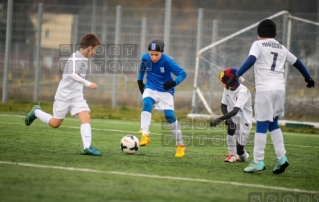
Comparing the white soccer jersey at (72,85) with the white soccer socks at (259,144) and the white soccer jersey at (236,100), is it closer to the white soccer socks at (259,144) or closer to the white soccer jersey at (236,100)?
the white soccer jersey at (236,100)

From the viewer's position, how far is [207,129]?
51.2 feet

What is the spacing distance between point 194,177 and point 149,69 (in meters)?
3.07

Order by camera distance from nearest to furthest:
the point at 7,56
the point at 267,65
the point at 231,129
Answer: the point at 267,65 → the point at 231,129 → the point at 7,56

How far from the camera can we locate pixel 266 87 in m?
8.02

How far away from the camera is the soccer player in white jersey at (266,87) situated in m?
7.99

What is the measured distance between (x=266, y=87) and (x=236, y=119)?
164 cm

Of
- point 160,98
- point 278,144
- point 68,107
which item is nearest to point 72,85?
point 68,107

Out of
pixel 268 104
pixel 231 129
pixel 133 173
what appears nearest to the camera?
pixel 133 173

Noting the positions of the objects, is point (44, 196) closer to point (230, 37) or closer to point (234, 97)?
point (234, 97)

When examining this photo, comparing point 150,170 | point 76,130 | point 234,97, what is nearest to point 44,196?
point 150,170

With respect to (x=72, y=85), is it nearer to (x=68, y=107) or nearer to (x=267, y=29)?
(x=68, y=107)

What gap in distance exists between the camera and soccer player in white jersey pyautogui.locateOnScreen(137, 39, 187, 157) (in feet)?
31.9

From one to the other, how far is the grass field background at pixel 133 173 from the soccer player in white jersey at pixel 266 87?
25 centimetres

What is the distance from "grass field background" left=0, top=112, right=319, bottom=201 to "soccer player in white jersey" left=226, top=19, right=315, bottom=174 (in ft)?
0.83
